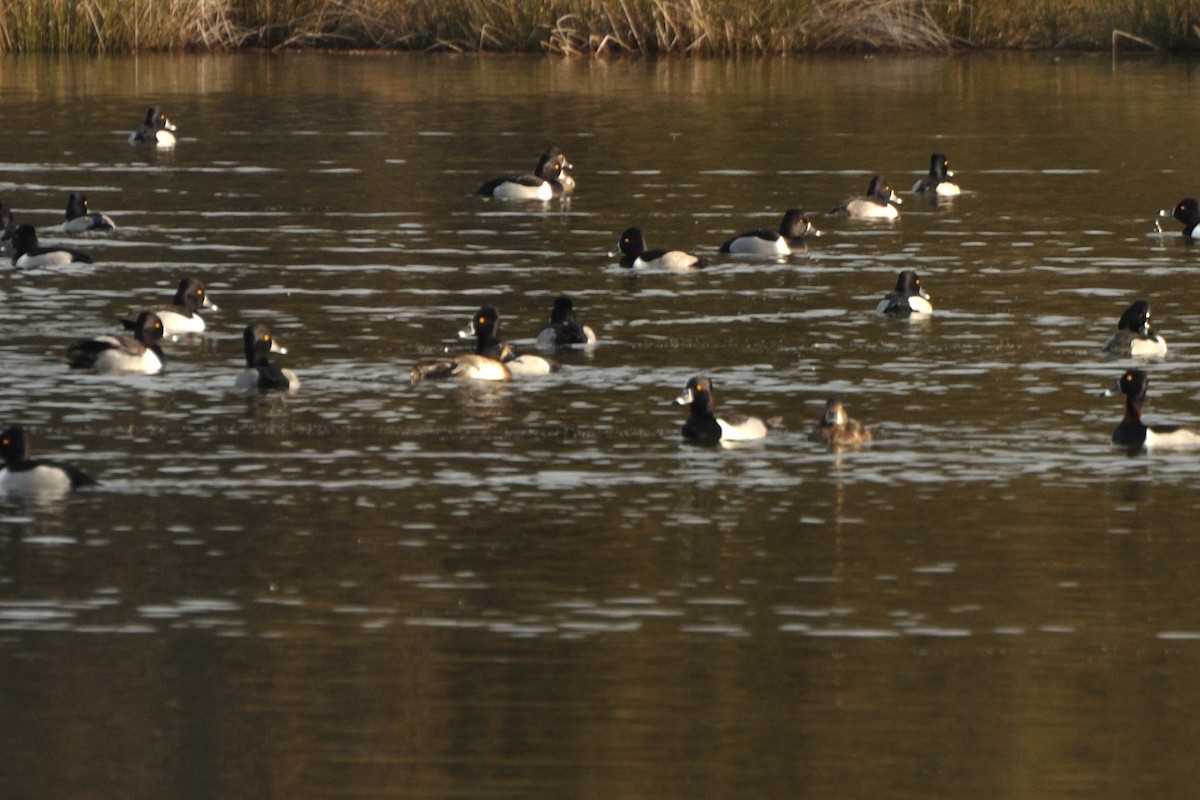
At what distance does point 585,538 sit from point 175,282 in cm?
1229

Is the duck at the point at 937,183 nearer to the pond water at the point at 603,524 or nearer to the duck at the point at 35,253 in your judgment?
the pond water at the point at 603,524

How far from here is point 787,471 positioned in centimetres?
1628

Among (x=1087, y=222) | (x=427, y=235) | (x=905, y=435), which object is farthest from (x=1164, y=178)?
(x=905, y=435)

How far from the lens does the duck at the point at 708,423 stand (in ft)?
55.8

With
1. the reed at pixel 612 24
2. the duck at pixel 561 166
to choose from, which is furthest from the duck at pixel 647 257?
the reed at pixel 612 24

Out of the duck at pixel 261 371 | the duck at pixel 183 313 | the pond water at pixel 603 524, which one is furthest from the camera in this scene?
the duck at pixel 183 313

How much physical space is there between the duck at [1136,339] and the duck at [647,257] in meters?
6.58

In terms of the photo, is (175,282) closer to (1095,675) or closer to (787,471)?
(787,471)

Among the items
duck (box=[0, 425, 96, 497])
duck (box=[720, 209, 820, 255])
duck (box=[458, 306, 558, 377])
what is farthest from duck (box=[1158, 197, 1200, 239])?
duck (box=[0, 425, 96, 497])

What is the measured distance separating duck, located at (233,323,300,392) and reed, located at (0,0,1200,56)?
1453 inches

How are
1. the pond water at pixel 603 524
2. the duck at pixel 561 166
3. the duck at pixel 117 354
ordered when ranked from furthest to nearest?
1. the duck at pixel 561 166
2. the duck at pixel 117 354
3. the pond water at pixel 603 524

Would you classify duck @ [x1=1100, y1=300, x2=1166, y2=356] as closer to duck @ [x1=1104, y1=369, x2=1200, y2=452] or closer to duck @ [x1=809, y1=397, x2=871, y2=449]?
duck @ [x1=1104, y1=369, x2=1200, y2=452]

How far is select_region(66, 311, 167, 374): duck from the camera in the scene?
2008 centimetres

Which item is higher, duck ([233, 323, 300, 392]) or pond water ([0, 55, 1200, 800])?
duck ([233, 323, 300, 392])
